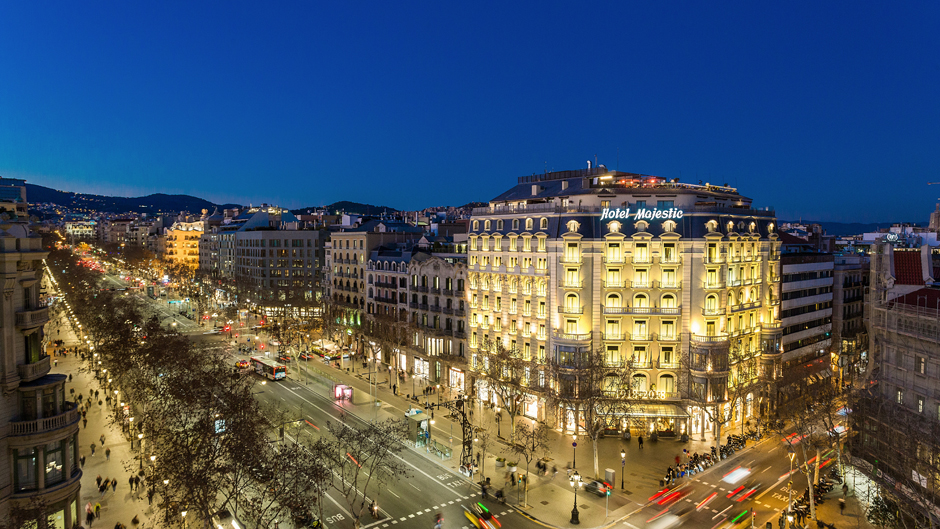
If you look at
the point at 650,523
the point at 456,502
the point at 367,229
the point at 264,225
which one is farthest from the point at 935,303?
the point at 264,225

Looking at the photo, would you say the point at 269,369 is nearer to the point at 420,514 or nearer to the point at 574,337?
the point at 574,337

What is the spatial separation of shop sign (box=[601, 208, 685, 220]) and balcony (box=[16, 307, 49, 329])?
51.4 metres

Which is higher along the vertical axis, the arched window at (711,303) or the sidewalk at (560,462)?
the arched window at (711,303)

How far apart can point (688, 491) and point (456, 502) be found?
19.9 metres

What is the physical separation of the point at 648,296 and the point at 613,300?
380 centimetres

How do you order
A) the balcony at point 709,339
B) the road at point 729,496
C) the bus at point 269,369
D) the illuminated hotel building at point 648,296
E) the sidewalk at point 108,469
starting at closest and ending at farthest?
1. the sidewalk at point 108,469
2. the road at point 729,496
3. the balcony at point 709,339
4. the illuminated hotel building at point 648,296
5. the bus at point 269,369

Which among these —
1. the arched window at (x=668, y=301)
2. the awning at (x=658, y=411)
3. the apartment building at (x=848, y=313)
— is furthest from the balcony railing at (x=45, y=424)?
the apartment building at (x=848, y=313)

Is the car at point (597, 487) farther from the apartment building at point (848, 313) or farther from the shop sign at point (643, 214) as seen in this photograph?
the apartment building at point (848, 313)

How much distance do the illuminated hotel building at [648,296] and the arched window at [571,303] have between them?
159mm

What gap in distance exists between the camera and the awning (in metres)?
62.3

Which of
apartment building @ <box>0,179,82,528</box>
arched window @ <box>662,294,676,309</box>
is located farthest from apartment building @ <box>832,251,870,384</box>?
apartment building @ <box>0,179,82,528</box>

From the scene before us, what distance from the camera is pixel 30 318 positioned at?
111 ft

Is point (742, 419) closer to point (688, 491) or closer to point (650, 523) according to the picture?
point (688, 491)

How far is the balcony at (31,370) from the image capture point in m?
33.6
